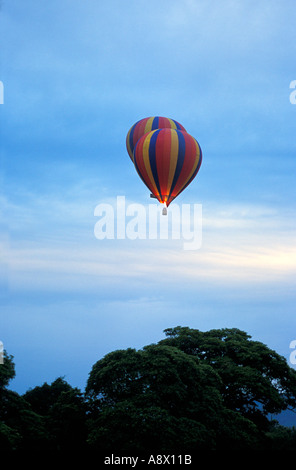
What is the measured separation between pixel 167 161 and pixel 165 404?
15.6 m

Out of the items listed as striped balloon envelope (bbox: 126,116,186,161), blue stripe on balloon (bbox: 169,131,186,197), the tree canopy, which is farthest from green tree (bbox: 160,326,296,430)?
striped balloon envelope (bbox: 126,116,186,161)

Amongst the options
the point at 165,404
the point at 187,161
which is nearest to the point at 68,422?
the point at 165,404

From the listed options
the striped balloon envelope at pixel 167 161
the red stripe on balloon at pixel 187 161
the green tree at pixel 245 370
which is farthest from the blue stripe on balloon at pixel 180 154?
the green tree at pixel 245 370

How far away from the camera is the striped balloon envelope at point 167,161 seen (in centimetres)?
2841

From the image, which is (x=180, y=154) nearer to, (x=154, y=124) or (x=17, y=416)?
(x=154, y=124)

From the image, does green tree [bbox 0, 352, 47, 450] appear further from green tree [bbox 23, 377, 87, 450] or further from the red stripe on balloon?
the red stripe on balloon

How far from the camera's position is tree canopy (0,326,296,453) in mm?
20312

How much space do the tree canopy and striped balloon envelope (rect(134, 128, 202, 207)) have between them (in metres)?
11.4

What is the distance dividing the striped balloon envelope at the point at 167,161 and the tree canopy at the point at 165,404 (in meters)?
11.4

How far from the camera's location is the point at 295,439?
2136 cm

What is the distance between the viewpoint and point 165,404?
22125 mm

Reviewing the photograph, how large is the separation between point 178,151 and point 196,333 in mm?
14591
